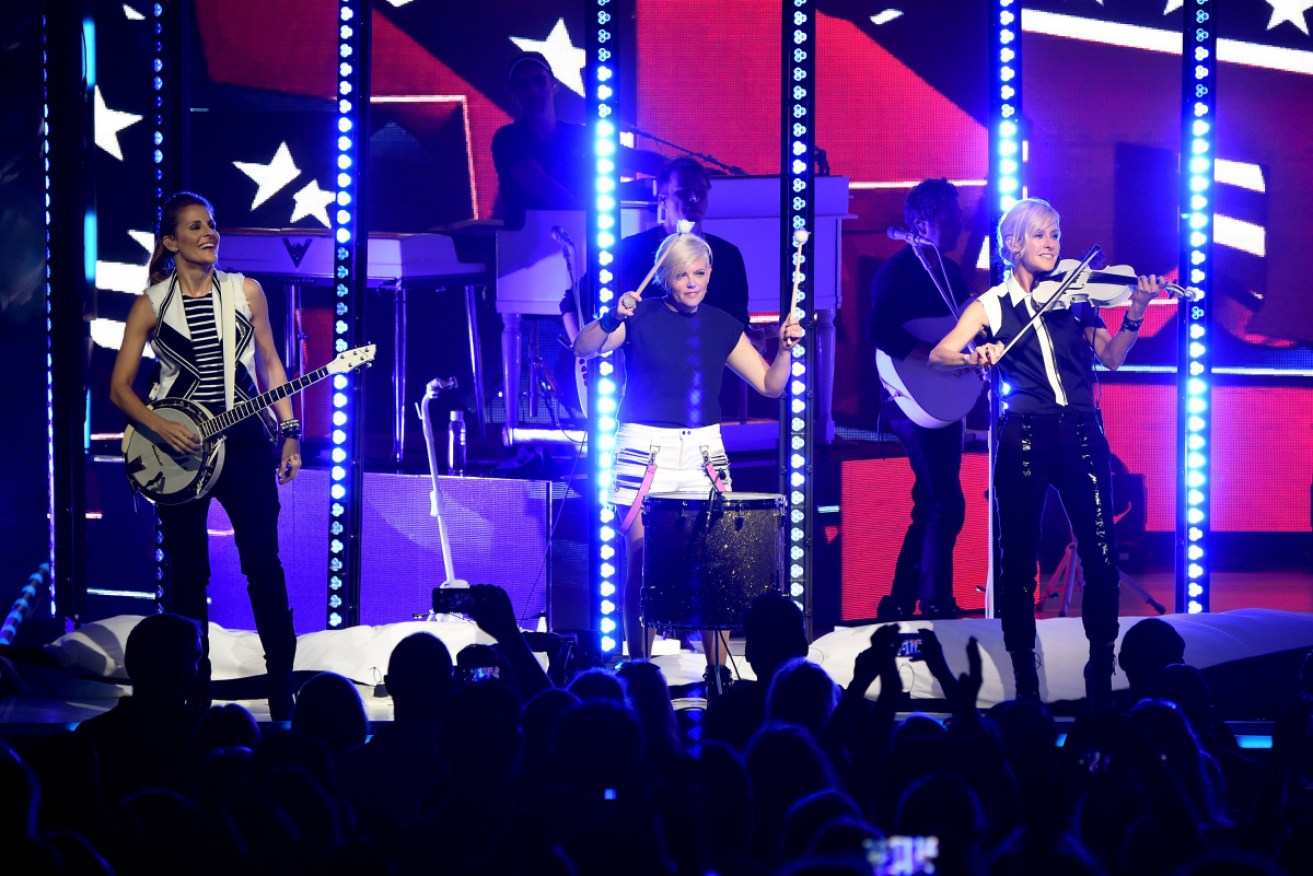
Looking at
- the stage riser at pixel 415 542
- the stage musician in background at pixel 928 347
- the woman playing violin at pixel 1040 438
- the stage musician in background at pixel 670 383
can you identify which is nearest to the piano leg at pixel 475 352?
the stage riser at pixel 415 542

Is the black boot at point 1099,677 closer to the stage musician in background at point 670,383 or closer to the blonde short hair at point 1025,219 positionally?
the stage musician in background at point 670,383

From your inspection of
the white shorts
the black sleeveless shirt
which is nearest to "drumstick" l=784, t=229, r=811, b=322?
the white shorts

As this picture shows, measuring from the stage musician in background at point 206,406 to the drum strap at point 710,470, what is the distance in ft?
4.70

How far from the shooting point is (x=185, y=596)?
4.99 metres

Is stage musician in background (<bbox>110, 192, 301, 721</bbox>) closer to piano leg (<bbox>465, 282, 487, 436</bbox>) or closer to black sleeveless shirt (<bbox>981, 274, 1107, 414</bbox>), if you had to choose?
black sleeveless shirt (<bbox>981, 274, 1107, 414</bbox>)

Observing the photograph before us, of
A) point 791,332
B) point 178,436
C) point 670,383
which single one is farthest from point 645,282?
point 178,436

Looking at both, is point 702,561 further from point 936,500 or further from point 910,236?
point 910,236

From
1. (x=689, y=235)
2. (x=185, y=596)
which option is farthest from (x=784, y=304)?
(x=185, y=596)

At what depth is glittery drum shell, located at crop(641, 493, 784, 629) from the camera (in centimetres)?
518

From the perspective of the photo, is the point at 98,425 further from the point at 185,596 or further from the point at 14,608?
the point at 185,596

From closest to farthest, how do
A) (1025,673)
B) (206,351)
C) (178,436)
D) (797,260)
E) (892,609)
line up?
(178,436), (206,351), (1025,673), (797,260), (892,609)

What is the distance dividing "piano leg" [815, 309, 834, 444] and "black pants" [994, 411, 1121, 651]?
6.34 feet

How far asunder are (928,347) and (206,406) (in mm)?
3298

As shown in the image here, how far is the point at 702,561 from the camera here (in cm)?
517
